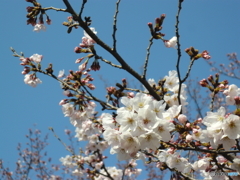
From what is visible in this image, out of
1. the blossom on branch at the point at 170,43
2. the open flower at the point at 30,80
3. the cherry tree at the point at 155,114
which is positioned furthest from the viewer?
the open flower at the point at 30,80

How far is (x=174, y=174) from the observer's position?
2.77 metres

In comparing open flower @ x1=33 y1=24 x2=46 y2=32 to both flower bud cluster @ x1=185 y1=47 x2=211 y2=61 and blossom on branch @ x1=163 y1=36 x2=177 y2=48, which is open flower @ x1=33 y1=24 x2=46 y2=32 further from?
flower bud cluster @ x1=185 y1=47 x2=211 y2=61

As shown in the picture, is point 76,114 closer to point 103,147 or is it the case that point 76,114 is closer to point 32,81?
point 32,81

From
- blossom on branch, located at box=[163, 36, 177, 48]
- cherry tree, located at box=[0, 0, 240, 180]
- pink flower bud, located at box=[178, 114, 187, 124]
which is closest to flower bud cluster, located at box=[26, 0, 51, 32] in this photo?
cherry tree, located at box=[0, 0, 240, 180]

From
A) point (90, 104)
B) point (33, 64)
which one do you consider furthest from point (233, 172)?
point (33, 64)

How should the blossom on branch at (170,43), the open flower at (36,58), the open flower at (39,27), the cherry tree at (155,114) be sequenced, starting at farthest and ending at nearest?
the open flower at (36,58) < the open flower at (39,27) < the blossom on branch at (170,43) < the cherry tree at (155,114)

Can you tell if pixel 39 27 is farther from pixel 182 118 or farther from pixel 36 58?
pixel 182 118

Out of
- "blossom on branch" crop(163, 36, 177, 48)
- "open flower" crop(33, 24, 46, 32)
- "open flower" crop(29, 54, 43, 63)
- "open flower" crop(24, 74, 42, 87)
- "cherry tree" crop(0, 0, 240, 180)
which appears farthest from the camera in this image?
"open flower" crop(24, 74, 42, 87)

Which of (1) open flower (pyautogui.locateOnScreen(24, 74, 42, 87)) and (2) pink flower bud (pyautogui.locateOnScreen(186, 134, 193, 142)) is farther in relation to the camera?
(1) open flower (pyautogui.locateOnScreen(24, 74, 42, 87))

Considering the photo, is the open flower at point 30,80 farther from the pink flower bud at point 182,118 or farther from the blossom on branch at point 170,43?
the pink flower bud at point 182,118

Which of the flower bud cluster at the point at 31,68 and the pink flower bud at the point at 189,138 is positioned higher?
the flower bud cluster at the point at 31,68

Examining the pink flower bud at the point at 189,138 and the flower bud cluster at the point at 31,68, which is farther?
the flower bud cluster at the point at 31,68

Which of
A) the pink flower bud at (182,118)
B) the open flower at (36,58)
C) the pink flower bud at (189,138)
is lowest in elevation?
the pink flower bud at (189,138)

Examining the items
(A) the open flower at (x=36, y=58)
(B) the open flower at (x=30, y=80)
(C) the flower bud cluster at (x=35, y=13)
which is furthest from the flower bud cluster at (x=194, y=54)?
(B) the open flower at (x=30, y=80)
